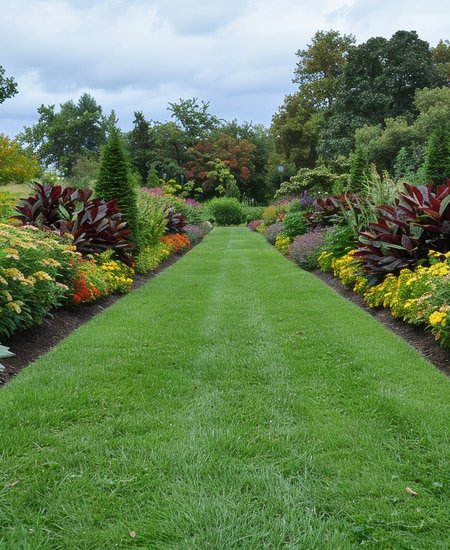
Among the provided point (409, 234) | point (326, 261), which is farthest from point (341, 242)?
point (409, 234)

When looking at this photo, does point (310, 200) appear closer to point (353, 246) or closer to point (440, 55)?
point (353, 246)

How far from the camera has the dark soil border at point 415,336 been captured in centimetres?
464

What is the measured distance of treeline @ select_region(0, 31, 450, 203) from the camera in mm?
22234

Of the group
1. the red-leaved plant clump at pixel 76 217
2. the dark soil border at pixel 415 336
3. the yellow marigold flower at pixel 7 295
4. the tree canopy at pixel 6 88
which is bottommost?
the dark soil border at pixel 415 336

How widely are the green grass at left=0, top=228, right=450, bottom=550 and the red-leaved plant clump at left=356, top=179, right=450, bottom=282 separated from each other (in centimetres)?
179

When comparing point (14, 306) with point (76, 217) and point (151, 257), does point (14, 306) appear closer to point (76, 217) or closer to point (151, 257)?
point (76, 217)

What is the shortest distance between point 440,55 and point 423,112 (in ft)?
55.9

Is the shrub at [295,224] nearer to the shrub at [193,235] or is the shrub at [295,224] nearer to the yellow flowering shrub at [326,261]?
the yellow flowering shrub at [326,261]

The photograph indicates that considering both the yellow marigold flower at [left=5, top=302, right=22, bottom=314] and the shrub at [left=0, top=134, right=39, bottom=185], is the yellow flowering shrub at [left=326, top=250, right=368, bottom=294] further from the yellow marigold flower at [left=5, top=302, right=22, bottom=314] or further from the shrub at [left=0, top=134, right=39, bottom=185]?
the shrub at [left=0, top=134, right=39, bottom=185]

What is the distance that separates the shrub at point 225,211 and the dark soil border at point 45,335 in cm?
2644

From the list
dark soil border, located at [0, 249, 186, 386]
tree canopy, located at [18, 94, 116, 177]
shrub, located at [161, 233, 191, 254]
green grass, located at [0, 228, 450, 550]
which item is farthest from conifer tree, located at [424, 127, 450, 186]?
tree canopy, located at [18, 94, 116, 177]

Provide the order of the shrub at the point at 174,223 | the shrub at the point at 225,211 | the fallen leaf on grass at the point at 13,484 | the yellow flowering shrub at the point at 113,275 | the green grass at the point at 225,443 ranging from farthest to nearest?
the shrub at the point at 225,211 → the shrub at the point at 174,223 → the yellow flowering shrub at the point at 113,275 → the fallen leaf on grass at the point at 13,484 → the green grass at the point at 225,443

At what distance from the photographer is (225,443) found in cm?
289

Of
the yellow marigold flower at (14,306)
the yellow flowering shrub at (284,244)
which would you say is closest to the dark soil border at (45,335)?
the yellow marigold flower at (14,306)
